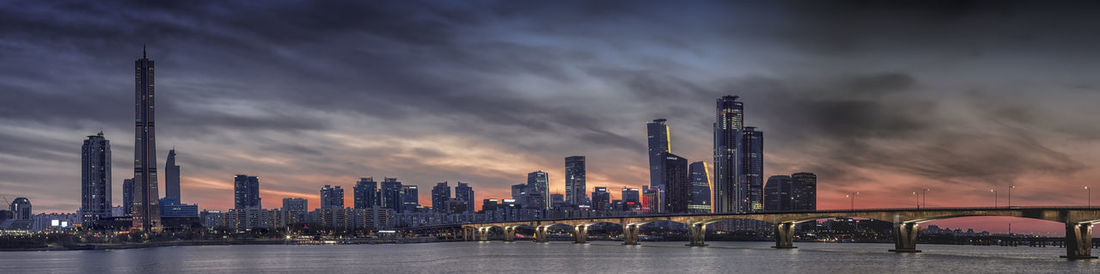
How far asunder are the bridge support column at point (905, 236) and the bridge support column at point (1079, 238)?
31.1m

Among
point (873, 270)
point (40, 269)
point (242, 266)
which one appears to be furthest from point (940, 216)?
point (40, 269)

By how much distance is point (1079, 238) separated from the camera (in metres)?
131

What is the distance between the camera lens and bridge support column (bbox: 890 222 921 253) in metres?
163

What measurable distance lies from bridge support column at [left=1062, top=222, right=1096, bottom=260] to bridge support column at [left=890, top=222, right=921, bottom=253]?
3105 centimetres

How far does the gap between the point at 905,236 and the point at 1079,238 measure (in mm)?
36642

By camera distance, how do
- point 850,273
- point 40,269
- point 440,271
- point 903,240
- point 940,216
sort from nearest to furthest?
point 850,273, point 440,271, point 40,269, point 940,216, point 903,240

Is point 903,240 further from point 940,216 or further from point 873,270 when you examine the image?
point 873,270

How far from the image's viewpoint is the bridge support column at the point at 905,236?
536 ft

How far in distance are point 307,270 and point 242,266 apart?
2147cm

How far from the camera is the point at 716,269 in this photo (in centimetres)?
12675

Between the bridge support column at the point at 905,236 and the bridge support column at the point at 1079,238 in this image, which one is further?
the bridge support column at the point at 905,236

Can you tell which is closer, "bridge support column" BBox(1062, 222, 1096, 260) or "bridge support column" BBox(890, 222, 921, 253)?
"bridge support column" BBox(1062, 222, 1096, 260)

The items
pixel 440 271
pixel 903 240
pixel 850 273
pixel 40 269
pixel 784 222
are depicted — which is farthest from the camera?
pixel 784 222

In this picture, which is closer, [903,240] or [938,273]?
[938,273]
